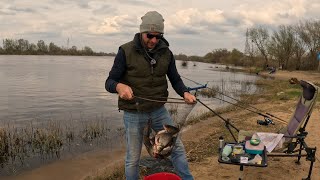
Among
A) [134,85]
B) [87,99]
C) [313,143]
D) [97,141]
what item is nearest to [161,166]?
[134,85]

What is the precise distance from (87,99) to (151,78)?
17.4m

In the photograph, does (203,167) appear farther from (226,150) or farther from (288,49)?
(288,49)

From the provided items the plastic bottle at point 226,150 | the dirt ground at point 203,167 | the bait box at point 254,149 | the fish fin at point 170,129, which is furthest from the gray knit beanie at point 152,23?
the dirt ground at point 203,167

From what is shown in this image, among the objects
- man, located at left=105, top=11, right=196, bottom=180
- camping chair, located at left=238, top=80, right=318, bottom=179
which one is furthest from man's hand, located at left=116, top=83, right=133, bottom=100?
camping chair, located at left=238, top=80, right=318, bottom=179

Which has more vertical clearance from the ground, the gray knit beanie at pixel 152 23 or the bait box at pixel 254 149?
the gray knit beanie at pixel 152 23

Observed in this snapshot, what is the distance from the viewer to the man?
3.62m

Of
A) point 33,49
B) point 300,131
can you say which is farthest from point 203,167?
point 33,49

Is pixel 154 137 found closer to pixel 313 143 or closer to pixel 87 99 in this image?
pixel 313 143

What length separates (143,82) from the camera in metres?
3.77

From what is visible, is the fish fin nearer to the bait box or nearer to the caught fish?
the caught fish

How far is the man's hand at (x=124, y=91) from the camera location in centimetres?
349

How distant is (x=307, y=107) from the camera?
5930 mm

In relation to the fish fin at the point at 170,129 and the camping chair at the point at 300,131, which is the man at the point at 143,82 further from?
the camping chair at the point at 300,131

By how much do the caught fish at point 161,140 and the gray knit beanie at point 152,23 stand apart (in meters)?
1.09
